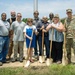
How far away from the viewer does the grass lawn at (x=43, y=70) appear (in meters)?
7.71

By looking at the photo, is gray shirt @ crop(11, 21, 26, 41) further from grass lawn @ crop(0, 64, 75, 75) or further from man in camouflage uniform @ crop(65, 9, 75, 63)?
man in camouflage uniform @ crop(65, 9, 75, 63)

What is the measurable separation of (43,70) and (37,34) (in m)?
1.75

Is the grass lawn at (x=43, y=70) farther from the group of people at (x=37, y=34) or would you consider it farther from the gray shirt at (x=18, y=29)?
the gray shirt at (x=18, y=29)

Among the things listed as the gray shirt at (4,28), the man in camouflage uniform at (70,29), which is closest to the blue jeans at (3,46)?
the gray shirt at (4,28)

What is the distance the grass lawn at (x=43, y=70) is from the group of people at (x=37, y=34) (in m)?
0.83

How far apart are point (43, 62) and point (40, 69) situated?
115 centimetres

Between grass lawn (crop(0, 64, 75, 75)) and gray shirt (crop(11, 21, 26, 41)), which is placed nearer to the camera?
grass lawn (crop(0, 64, 75, 75))

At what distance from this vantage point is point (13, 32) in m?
9.63

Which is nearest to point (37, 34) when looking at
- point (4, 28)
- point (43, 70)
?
point (4, 28)

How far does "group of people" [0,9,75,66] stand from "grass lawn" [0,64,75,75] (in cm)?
83

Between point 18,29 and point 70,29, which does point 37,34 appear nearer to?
point 18,29

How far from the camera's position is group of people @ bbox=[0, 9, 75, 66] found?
8.95 m

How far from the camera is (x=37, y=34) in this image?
9.57 meters

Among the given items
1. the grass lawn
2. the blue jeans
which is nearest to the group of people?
the blue jeans
